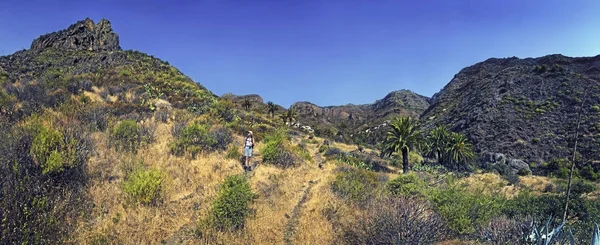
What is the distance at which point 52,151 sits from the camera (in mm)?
7242

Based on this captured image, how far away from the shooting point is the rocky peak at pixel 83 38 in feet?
194

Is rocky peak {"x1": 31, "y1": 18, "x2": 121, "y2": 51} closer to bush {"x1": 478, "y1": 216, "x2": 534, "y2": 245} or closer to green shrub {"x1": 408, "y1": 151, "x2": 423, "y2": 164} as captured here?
green shrub {"x1": 408, "y1": 151, "x2": 423, "y2": 164}

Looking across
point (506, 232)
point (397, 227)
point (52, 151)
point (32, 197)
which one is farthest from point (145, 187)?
point (506, 232)

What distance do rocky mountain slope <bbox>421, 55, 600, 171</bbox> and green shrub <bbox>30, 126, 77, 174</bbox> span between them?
196ft

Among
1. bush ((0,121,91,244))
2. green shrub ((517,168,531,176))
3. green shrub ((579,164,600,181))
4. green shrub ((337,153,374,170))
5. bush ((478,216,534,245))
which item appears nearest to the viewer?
bush ((0,121,91,244))

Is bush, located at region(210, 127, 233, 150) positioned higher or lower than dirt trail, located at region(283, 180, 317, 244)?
higher

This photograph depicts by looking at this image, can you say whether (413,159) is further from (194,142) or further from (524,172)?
(194,142)

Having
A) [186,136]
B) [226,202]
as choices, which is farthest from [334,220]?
[186,136]

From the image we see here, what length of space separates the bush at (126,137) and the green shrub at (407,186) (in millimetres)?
8566

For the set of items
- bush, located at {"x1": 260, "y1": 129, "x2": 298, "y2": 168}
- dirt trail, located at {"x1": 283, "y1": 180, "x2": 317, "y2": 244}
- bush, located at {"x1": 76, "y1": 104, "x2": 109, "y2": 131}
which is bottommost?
dirt trail, located at {"x1": 283, "y1": 180, "x2": 317, "y2": 244}

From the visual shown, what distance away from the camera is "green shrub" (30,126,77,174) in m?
7.01

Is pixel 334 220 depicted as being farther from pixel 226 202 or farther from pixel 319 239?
pixel 226 202

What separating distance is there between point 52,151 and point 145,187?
205cm

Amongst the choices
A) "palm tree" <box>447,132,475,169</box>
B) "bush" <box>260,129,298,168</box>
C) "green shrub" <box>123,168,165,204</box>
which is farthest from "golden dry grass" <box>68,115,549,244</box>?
"palm tree" <box>447,132,475,169</box>
